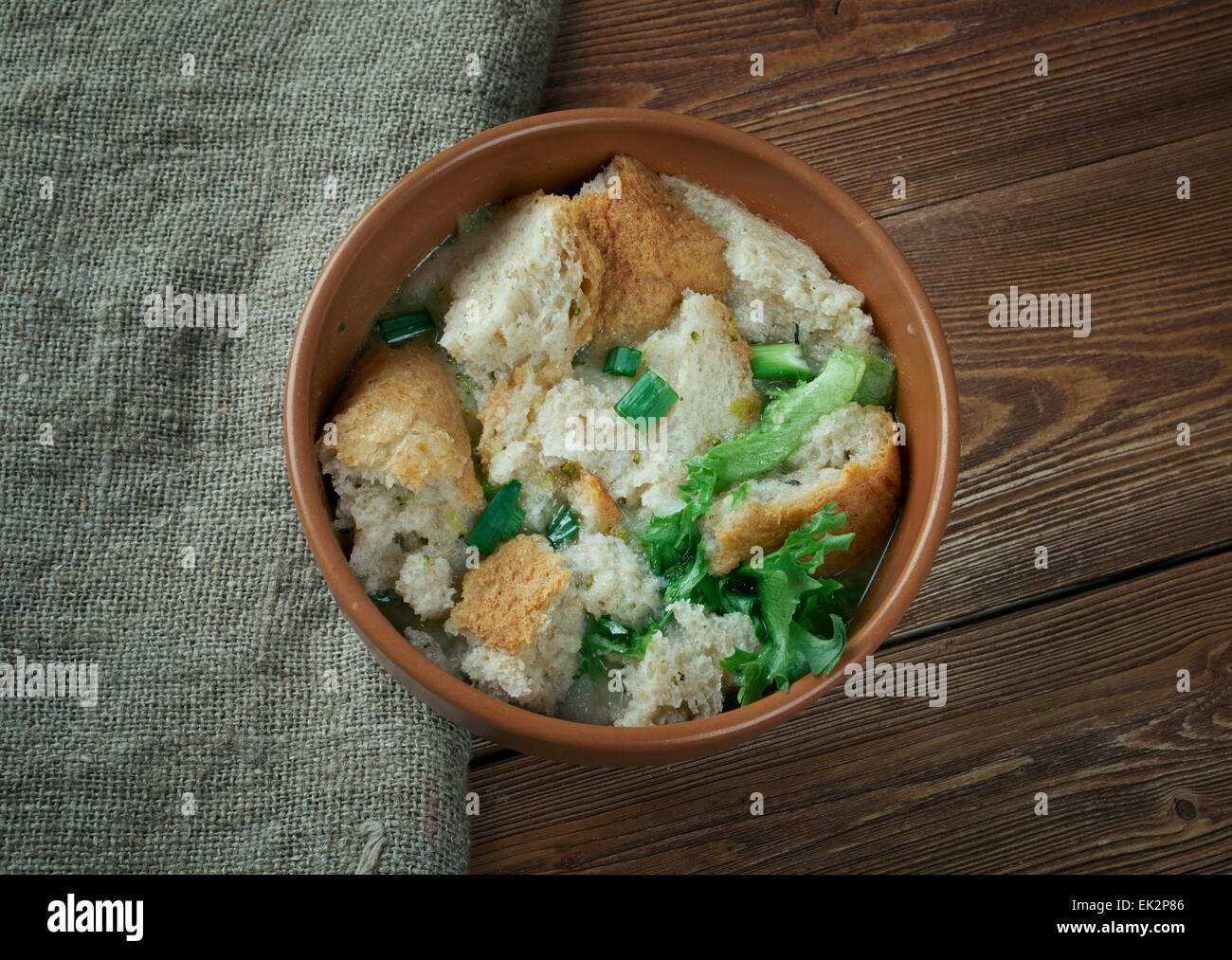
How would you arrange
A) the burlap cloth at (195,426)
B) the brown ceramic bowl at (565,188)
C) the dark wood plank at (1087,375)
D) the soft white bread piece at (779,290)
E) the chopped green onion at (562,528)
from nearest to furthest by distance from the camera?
the brown ceramic bowl at (565,188) → the chopped green onion at (562,528) → the soft white bread piece at (779,290) → the burlap cloth at (195,426) → the dark wood plank at (1087,375)

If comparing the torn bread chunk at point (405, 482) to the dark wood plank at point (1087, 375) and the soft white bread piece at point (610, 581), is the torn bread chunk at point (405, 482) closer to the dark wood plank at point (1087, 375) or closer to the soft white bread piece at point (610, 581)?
the soft white bread piece at point (610, 581)

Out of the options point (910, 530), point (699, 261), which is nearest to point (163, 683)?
point (699, 261)

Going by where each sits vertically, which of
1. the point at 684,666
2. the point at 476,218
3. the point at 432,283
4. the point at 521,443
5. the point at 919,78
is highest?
the point at 919,78

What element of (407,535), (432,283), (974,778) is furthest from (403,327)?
(974,778)

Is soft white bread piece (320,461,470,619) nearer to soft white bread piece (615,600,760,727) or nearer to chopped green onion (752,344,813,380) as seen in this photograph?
soft white bread piece (615,600,760,727)

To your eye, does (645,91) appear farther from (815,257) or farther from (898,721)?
(898,721)

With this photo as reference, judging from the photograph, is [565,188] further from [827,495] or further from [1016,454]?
[1016,454]

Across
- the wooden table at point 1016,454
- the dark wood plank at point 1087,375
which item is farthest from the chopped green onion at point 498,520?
the dark wood plank at point 1087,375
